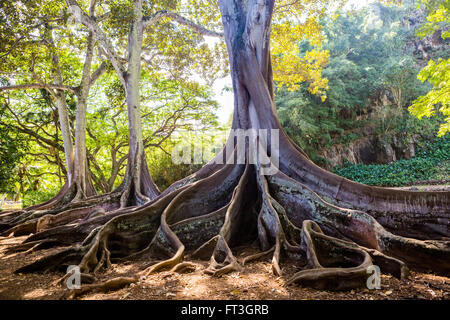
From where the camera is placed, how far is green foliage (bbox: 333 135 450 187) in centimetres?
1282

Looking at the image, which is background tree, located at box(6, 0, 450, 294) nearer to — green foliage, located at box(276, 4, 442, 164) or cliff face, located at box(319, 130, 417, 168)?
green foliage, located at box(276, 4, 442, 164)

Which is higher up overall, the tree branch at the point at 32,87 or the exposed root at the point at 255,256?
the tree branch at the point at 32,87

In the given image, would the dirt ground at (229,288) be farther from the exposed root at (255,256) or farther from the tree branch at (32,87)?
the tree branch at (32,87)

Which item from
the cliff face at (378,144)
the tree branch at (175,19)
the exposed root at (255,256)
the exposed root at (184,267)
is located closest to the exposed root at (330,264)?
the exposed root at (255,256)

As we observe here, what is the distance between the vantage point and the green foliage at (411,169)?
42.1 feet

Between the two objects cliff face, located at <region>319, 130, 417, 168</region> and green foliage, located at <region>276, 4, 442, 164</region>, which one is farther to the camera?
cliff face, located at <region>319, 130, 417, 168</region>

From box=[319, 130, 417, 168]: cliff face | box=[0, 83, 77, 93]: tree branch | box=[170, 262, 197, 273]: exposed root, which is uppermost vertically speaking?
box=[0, 83, 77, 93]: tree branch

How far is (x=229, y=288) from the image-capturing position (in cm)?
213

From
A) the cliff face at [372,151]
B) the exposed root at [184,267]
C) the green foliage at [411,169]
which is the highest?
the cliff face at [372,151]

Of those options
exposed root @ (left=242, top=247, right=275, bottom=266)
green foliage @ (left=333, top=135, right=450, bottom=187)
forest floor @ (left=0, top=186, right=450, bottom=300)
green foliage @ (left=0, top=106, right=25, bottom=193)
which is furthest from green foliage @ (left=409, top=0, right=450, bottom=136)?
green foliage @ (left=0, top=106, right=25, bottom=193)

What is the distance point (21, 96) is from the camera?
1064 cm

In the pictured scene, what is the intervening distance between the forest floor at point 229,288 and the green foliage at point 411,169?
42.9 feet
